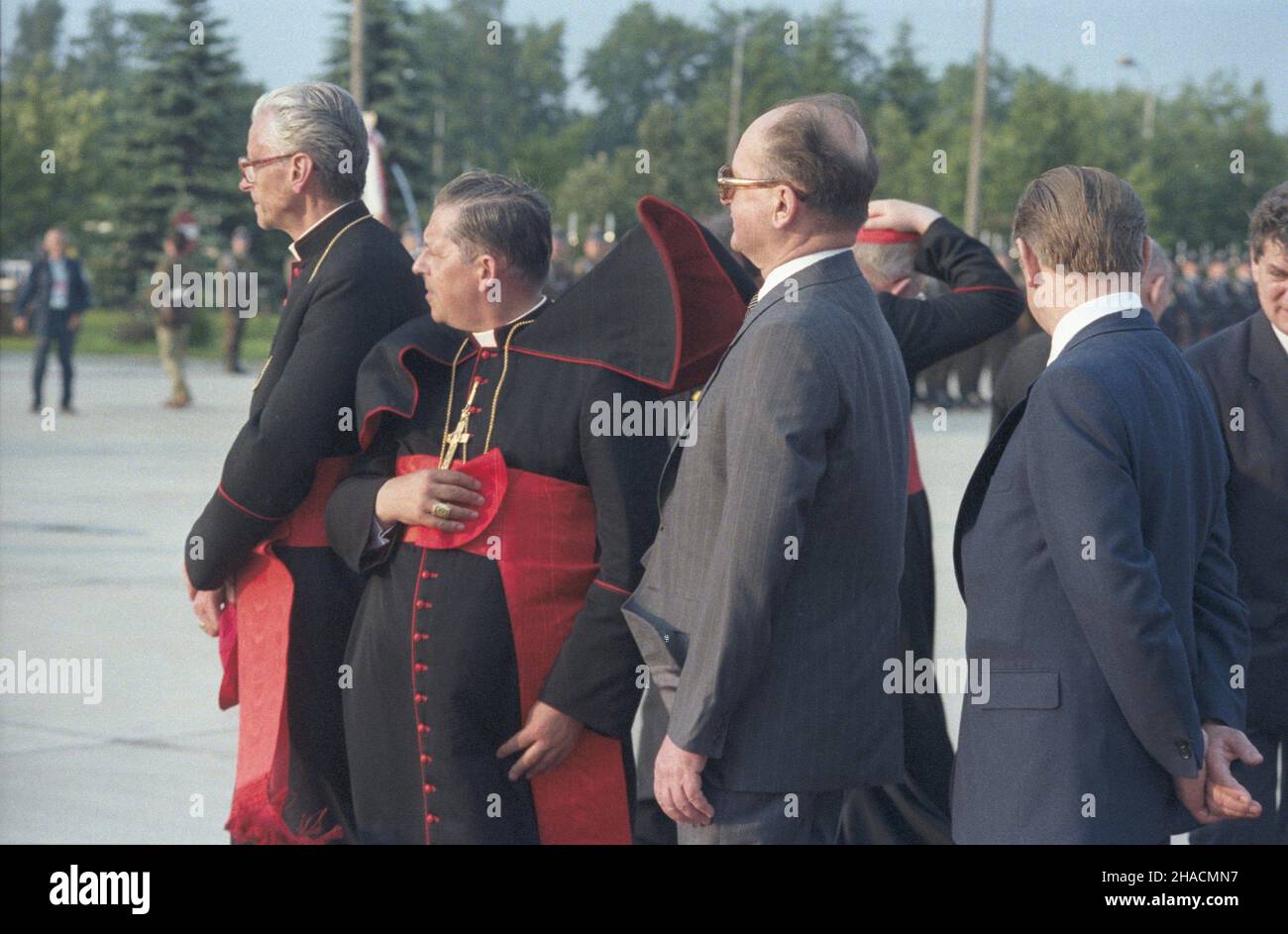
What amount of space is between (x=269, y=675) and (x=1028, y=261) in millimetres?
1932

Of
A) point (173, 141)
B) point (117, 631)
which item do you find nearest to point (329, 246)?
point (117, 631)

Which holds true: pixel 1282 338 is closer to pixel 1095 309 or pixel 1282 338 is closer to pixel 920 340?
pixel 920 340

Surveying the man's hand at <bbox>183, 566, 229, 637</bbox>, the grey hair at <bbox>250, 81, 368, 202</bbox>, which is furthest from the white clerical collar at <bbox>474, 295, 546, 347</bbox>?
the man's hand at <bbox>183, 566, 229, 637</bbox>

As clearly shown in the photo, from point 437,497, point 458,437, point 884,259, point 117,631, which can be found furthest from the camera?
point 117,631

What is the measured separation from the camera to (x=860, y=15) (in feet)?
270

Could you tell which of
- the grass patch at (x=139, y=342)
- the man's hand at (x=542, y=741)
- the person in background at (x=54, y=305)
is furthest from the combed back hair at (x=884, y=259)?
the grass patch at (x=139, y=342)

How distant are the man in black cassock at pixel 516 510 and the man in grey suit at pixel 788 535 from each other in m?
0.35

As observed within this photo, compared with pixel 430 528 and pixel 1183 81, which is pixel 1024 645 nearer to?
pixel 430 528

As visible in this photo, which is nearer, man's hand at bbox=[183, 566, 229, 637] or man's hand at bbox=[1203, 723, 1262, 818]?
man's hand at bbox=[1203, 723, 1262, 818]

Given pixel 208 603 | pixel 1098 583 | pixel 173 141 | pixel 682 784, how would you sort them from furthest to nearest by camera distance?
pixel 173 141, pixel 208 603, pixel 682 784, pixel 1098 583

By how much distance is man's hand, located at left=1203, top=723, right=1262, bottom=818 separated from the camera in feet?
10.3

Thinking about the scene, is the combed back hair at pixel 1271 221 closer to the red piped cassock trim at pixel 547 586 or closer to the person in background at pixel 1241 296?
the red piped cassock trim at pixel 547 586

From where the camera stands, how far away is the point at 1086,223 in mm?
3182

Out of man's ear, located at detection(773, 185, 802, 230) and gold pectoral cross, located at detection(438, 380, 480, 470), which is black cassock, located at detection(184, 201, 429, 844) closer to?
gold pectoral cross, located at detection(438, 380, 480, 470)
